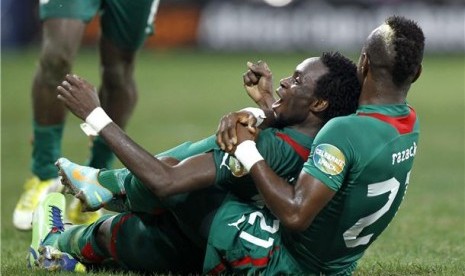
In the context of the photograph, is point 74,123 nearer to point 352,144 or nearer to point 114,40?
point 114,40

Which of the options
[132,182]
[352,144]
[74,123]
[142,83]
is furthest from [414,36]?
[142,83]

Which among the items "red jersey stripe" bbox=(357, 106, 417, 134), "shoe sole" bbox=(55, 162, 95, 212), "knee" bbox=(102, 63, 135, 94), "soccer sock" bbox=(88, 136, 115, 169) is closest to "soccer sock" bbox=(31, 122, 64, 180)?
"soccer sock" bbox=(88, 136, 115, 169)

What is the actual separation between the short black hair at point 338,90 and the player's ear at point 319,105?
0.6 inches

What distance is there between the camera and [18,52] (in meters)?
21.8

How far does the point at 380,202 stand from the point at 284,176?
0.45 m

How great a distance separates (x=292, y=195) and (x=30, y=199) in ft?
10.0

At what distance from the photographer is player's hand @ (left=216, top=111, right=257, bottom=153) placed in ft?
14.6

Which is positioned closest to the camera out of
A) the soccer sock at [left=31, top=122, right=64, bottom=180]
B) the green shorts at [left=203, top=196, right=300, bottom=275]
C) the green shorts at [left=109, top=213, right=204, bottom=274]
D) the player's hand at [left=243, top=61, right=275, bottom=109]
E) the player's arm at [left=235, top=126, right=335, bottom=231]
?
the player's arm at [left=235, top=126, right=335, bottom=231]

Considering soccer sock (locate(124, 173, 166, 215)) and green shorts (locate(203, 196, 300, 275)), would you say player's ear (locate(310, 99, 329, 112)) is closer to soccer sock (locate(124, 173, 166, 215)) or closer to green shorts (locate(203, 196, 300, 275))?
green shorts (locate(203, 196, 300, 275))

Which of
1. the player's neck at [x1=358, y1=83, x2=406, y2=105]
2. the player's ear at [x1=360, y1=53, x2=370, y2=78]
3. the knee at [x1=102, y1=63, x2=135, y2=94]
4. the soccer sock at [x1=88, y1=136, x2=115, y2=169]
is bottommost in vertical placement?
the soccer sock at [x1=88, y1=136, x2=115, y2=169]

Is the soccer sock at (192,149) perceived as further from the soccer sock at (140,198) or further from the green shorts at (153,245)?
the green shorts at (153,245)

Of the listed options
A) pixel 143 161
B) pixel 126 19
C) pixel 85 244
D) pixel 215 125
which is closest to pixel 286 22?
pixel 215 125

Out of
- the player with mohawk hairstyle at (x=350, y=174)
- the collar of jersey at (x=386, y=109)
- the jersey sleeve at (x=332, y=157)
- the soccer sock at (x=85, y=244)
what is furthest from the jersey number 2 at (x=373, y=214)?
the soccer sock at (x=85, y=244)

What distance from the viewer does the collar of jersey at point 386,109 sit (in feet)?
14.7
